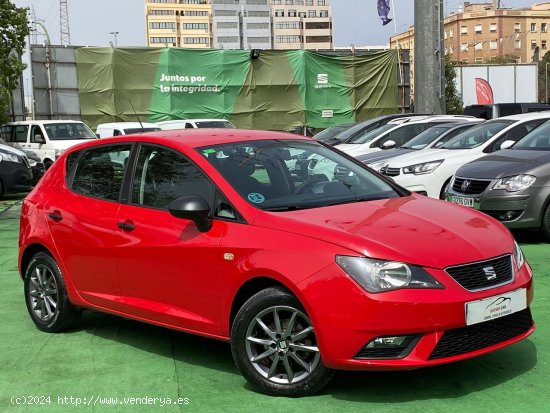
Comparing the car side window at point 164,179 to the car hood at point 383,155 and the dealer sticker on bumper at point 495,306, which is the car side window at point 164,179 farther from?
the car hood at point 383,155

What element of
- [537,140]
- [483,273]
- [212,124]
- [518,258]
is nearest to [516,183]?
[537,140]

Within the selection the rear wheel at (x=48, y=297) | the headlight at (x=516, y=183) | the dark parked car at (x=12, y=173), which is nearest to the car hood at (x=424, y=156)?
the headlight at (x=516, y=183)

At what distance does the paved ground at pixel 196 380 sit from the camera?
12.8 ft

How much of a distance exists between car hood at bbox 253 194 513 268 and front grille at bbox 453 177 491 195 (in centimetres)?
427

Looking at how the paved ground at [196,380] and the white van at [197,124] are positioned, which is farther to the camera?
the white van at [197,124]

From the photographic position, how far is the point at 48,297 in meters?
5.60

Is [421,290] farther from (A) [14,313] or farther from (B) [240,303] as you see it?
(A) [14,313]

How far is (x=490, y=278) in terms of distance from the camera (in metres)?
3.88

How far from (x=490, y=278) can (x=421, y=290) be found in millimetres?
475

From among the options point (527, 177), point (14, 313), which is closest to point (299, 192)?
point (14, 313)

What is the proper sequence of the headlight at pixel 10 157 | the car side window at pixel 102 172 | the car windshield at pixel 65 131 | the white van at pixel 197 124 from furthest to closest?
the white van at pixel 197 124
the car windshield at pixel 65 131
the headlight at pixel 10 157
the car side window at pixel 102 172

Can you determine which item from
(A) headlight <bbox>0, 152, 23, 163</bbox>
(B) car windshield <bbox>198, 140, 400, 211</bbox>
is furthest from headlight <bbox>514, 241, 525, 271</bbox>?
(A) headlight <bbox>0, 152, 23, 163</bbox>

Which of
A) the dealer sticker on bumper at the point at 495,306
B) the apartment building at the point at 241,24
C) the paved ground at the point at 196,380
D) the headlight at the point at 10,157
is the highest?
the apartment building at the point at 241,24

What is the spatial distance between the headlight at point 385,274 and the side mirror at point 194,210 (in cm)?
97
